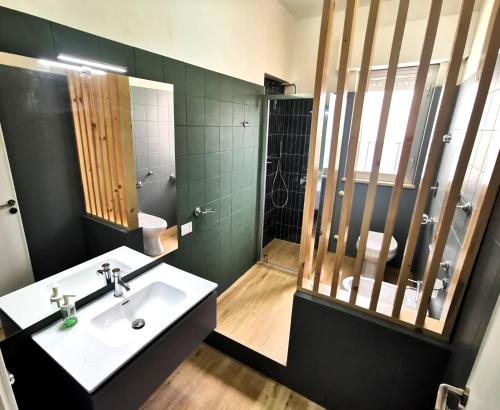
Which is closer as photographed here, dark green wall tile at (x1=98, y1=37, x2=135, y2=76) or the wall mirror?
the wall mirror

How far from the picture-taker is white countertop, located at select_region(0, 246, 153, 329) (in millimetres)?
1093

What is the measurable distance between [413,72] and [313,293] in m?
2.72

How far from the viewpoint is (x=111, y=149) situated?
141 centimetres

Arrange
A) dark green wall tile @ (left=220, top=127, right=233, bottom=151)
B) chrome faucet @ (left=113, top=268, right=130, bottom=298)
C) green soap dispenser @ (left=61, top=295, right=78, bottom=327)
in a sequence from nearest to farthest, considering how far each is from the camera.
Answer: green soap dispenser @ (left=61, top=295, right=78, bottom=327) → chrome faucet @ (left=113, top=268, right=130, bottom=298) → dark green wall tile @ (left=220, top=127, right=233, bottom=151)

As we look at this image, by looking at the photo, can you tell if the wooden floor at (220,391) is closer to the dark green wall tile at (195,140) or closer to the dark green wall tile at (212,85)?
the dark green wall tile at (195,140)

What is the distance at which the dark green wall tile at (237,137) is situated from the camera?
2.40 meters

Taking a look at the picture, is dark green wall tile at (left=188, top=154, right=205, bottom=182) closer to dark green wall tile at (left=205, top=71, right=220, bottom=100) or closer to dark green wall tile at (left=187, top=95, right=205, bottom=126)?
dark green wall tile at (left=187, top=95, right=205, bottom=126)

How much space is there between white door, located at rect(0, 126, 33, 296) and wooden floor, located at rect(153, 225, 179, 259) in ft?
2.54

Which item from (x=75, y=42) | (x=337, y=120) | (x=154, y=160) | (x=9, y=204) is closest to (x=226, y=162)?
(x=154, y=160)

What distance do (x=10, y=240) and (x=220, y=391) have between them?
60.5 inches

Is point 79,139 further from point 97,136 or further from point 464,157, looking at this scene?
point 464,157

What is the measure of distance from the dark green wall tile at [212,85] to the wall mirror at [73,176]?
1.26ft

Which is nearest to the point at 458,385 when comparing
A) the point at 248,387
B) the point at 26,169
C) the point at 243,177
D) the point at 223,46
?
the point at 248,387

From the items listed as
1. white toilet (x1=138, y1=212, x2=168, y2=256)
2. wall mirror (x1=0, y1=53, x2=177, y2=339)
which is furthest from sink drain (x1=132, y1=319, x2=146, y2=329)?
white toilet (x1=138, y1=212, x2=168, y2=256)
